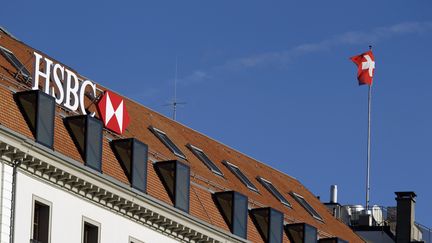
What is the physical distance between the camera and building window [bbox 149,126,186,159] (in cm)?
9419

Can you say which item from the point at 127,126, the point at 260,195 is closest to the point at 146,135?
the point at 127,126

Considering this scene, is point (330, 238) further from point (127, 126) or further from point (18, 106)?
point (18, 106)

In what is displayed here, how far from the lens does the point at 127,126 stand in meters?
90.1

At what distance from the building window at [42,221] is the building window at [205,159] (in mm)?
20485

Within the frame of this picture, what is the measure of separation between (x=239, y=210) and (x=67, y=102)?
1407cm

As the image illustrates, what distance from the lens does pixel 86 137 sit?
265ft

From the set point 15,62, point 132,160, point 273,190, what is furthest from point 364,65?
point 15,62

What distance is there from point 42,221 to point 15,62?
8718 millimetres

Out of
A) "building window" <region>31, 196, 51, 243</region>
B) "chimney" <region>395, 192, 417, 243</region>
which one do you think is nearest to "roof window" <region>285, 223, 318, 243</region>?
"chimney" <region>395, 192, 417, 243</region>

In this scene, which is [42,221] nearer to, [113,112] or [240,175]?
[113,112]

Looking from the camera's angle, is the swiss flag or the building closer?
the building

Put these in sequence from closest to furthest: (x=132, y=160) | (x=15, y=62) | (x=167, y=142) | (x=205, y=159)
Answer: (x=15, y=62) → (x=132, y=160) → (x=167, y=142) → (x=205, y=159)

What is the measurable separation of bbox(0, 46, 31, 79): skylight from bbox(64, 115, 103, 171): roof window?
288 centimetres

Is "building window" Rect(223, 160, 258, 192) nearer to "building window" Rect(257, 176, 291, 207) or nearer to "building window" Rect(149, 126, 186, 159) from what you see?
"building window" Rect(257, 176, 291, 207)
